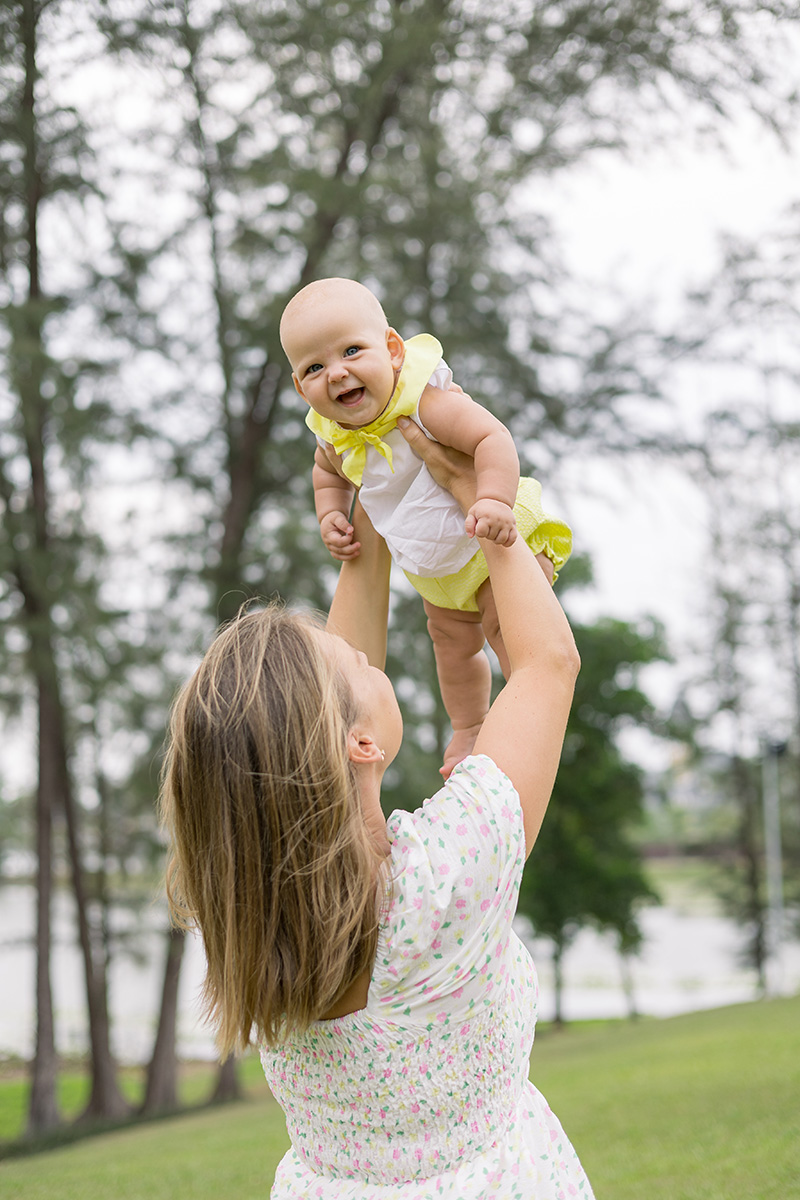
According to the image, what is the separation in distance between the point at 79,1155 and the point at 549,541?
910 cm

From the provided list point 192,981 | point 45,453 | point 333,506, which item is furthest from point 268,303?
point 192,981

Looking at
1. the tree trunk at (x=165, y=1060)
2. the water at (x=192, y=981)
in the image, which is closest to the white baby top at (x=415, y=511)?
the tree trunk at (x=165, y=1060)

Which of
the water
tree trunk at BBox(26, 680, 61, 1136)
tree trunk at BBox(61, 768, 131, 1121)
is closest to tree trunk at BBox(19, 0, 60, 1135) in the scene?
tree trunk at BBox(26, 680, 61, 1136)

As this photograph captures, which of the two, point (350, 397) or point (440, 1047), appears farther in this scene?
point (350, 397)

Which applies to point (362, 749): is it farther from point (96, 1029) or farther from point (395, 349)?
point (96, 1029)

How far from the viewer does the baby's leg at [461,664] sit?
6.96 ft

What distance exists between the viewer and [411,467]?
1.93 m

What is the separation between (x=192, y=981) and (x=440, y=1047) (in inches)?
958

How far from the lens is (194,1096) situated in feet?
55.5

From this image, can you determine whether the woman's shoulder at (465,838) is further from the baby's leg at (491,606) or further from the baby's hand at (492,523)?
the baby's leg at (491,606)

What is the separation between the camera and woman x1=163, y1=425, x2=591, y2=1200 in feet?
4.21

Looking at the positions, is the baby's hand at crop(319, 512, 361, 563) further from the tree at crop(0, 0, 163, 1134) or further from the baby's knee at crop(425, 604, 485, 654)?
the tree at crop(0, 0, 163, 1134)

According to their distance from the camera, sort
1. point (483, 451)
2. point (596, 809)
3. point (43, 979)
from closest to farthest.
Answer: point (483, 451) < point (43, 979) < point (596, 809)

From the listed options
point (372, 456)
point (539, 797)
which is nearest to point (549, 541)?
point (372, 456)
